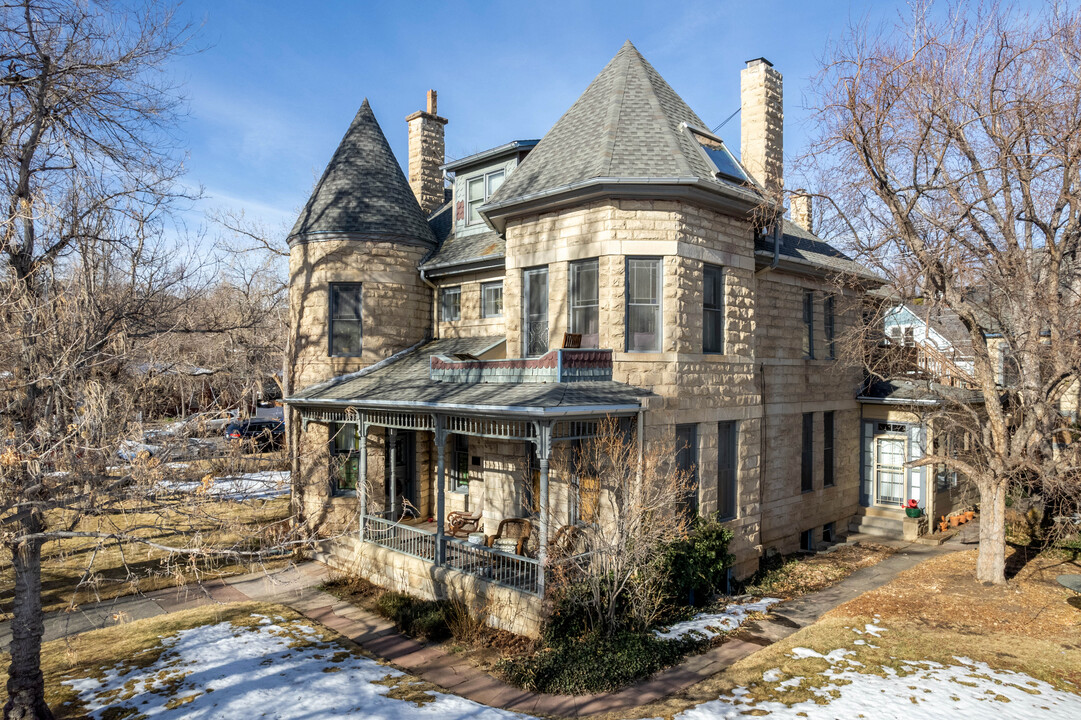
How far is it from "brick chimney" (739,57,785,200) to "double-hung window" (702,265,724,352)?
504 cm

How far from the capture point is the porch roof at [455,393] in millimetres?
10156

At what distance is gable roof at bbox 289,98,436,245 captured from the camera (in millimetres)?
16609

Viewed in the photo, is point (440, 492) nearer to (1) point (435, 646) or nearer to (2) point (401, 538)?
(2) point (401, 538)

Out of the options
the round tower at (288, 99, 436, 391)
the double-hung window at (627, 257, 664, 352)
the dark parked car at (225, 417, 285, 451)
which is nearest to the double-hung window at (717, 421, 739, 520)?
the double-hung window at (627, 257, 664, 352)

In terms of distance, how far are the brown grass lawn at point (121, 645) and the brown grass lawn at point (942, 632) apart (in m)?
6.06

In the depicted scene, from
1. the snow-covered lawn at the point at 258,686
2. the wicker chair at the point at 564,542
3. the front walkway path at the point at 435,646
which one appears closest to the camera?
the snow-covered lawn at the point at 258,686

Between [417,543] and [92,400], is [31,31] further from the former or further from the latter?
[417,543]

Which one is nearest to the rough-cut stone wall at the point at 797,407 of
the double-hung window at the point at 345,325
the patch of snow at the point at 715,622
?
the patch of snow at the point at 715,622

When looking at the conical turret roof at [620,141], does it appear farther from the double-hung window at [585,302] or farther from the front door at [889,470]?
the front door at [889,470]

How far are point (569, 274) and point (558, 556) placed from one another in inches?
209

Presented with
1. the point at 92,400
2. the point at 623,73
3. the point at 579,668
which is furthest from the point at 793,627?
the point at 623,73

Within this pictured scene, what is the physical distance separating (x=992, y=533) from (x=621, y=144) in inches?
409

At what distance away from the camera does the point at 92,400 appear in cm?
673

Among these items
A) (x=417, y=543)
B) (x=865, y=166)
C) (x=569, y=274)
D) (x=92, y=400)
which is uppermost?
(x=865, y=166)
